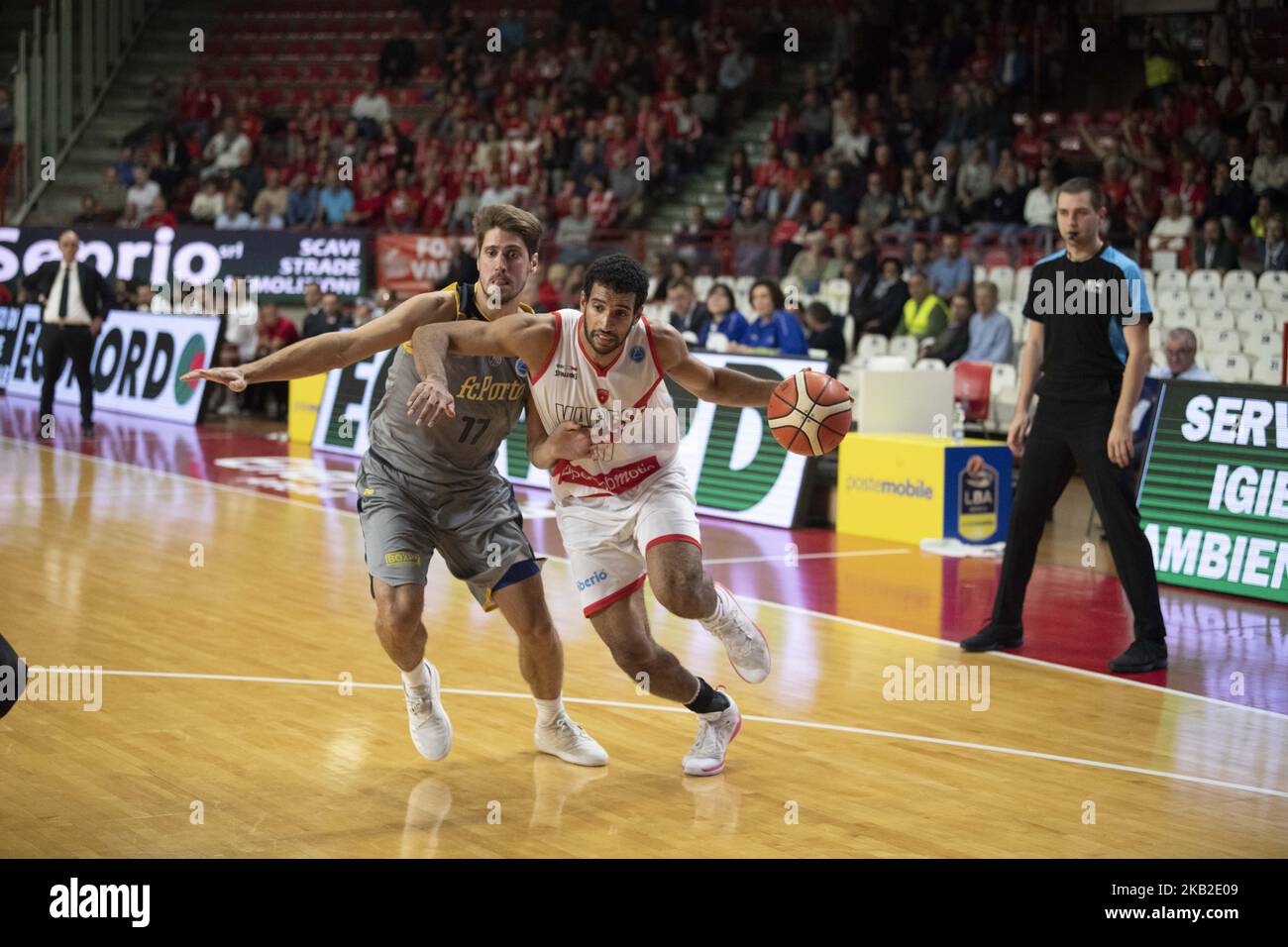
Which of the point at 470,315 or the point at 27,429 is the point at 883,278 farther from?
the point at 470,315

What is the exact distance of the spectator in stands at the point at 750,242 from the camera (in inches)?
693

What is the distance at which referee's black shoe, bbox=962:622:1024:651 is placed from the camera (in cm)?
802

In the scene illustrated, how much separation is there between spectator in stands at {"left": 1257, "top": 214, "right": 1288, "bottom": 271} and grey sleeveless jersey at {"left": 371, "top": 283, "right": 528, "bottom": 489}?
1051 cm

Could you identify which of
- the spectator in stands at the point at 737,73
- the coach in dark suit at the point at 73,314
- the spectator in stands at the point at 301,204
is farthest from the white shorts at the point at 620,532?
the spectator in stands at the point at 301,204

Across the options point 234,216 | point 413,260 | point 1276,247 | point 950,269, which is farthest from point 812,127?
point 234,216

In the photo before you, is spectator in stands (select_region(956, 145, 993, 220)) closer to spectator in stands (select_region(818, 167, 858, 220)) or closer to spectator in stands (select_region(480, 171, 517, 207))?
spectator in stands (select_region(818, 167, 858, 220))

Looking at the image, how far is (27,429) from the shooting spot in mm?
17031

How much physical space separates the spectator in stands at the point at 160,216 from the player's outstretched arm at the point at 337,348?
60.8 feet

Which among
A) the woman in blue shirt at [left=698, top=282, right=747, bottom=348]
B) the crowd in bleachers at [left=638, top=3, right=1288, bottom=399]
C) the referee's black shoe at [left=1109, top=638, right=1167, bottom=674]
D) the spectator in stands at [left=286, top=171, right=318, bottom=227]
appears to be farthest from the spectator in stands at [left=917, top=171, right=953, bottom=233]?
the referee's black shoe at [left=1109, top=638, right=1167, bottom=674]

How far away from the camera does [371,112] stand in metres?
24.8

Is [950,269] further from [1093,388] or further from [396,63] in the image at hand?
[396,63]

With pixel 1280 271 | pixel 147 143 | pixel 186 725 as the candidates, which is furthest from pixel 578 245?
pixel 186 725

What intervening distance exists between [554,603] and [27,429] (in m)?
9.98

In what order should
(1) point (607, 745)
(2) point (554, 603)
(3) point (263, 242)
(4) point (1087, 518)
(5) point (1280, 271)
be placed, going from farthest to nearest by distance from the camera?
(3) point (263, 242) < (5) point (1280, 271) < (4) point (1087, 518) < (2) point (554, 603) < (1) point (607, 745)
